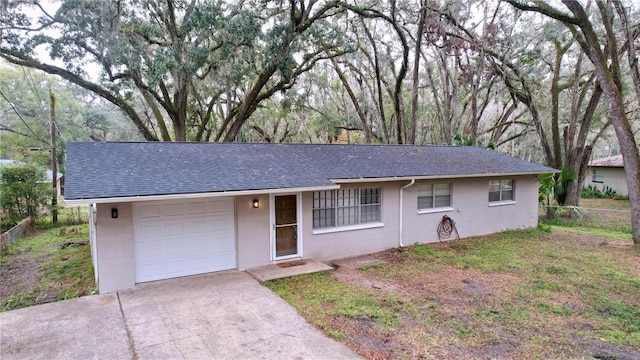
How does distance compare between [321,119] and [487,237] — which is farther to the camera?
[321,119]

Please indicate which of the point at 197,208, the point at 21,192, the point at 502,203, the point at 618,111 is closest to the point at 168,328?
the point at 197,208

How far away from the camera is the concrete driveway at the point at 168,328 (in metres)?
4.31

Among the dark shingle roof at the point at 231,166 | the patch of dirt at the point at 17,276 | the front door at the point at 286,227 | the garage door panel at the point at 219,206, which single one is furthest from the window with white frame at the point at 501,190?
the patch of dirt at the point at 17,276

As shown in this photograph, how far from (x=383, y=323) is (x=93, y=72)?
→ 1389 cm

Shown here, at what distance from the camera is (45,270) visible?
8.18 m

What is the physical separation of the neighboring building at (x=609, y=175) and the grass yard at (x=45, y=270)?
1161 inches

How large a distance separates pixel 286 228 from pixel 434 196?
4769 mm

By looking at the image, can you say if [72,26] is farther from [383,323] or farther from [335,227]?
[383,323]

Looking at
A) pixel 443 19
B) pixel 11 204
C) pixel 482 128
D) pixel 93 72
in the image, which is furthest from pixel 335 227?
pixel 482 128

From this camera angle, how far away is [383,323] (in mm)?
5176

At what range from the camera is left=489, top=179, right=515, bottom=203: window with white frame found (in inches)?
461

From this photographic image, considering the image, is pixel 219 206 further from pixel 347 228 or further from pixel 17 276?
pixel 17 276

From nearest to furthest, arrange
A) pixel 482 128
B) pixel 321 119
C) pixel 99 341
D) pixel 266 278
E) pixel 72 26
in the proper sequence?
1. pixel 99 341
2. pixel 266 278
3. pixel 72 26
4. pixel 321 119
5. pixel 482 128

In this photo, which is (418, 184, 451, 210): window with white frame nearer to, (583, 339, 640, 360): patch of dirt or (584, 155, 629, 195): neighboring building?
(583, 339, 640, 360): patch of dirt
